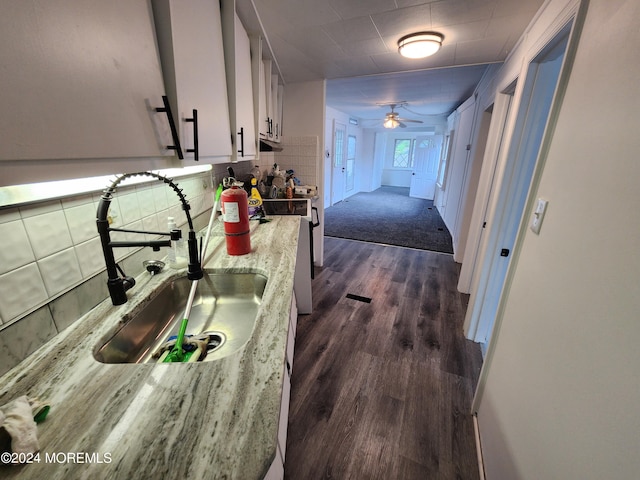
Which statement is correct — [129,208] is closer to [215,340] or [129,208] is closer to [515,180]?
[215,340]

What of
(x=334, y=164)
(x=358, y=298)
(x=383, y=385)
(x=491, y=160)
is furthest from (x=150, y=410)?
(x=334, y=164)

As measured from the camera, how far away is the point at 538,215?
39.9 inches

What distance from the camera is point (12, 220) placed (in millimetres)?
609

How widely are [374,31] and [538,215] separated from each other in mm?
1471

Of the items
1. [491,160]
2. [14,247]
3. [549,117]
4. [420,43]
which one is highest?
[420,43]

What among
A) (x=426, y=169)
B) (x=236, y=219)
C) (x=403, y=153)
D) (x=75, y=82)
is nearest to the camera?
(x=75, y=82)

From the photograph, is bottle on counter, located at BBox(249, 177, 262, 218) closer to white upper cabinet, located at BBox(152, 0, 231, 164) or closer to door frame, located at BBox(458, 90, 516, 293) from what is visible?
white upper cabinet, located at BBox(152, 0, 231, 164)

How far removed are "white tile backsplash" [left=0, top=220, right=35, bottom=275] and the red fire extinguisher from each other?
0.66 metres

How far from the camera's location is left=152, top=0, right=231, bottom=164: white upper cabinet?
28.6 inches

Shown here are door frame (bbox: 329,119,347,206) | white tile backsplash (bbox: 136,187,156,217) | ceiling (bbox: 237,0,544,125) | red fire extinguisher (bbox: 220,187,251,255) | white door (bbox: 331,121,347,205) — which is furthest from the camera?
white door (bbox: 331,121,347,205)

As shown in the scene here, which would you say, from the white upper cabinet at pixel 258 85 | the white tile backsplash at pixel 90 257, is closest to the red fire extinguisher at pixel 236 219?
the white tile backsplash at pixel 90 257

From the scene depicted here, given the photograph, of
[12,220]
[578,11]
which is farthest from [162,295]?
[578,11]

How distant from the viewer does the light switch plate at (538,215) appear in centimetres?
98

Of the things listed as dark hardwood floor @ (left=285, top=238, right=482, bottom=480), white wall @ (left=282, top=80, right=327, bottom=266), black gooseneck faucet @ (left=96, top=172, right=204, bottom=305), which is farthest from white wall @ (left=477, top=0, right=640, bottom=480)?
white wall @ (left=282, top=80, right=327, bottom=266)
